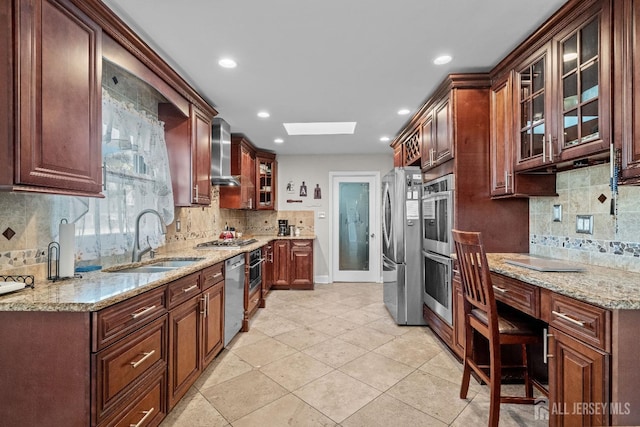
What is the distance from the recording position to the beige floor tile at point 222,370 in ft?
7.36

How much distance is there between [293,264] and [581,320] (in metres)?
4.08

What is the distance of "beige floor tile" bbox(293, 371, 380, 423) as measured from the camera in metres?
1.92

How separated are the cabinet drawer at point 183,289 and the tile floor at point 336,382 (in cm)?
70

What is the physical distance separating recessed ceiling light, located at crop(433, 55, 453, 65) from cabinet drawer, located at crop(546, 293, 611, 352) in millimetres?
1784

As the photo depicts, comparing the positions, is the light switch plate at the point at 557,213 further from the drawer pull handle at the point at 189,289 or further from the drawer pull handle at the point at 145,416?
the drawer pull handle at the point at 145,416

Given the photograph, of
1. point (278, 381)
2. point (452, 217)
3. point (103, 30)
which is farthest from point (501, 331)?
point (103, 30)

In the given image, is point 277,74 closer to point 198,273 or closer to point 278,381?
point 198,273

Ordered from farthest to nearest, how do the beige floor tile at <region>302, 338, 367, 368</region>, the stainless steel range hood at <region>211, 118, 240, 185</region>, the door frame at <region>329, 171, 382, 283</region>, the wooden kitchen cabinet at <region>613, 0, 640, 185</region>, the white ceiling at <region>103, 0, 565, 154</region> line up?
1. the door frame at <region>329, 171, 382, 283</region>
2. the stainless steel range hood at <region>211, 118, 240, 185</region>
3. the beige floor tile at <region>302, 338, 367, 368</region>
4. the white ceiling at <region>103, 0, 565, 154</region>
5. the wooden kitchen cabinet at <region>613, 0, 640, 185</region>

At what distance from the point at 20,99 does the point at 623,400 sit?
2.71m

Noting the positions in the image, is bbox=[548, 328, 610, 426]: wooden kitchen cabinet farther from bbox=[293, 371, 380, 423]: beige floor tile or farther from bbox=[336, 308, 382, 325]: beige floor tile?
bbox=[336, 308, 382, 325]: beige floor tile

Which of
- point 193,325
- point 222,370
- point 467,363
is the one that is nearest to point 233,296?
point 222,370

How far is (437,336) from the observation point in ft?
9.89

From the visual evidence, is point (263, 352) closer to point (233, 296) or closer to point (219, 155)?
point (233, 296)

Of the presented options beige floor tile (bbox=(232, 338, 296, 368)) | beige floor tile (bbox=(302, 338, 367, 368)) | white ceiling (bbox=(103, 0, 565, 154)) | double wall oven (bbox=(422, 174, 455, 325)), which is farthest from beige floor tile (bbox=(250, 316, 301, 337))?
white ceiling (bbox=(103, 0, 565, 154))
